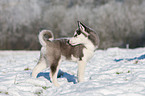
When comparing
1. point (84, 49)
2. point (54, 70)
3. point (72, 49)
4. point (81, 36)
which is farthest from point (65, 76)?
point (81, 36)

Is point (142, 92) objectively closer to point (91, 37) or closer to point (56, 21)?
point (91, 37)

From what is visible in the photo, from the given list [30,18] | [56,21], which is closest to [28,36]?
[30,18]

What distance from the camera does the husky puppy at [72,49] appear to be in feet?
16.6

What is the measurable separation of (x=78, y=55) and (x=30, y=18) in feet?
128

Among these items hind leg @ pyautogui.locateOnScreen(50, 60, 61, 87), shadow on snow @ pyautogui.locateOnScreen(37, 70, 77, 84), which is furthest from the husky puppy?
shadow on snow @ pyautogui.locateOnScreen(37, 70, 77, 84)

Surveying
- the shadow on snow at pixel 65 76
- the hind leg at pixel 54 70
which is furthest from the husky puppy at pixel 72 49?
the shadow on snow at pixel 65 76

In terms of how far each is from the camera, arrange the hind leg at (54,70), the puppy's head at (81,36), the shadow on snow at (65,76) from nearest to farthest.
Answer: the puppy's head at (81,36), the hind leg at (54,70), the shadow on snow at (65,76)

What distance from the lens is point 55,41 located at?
211 inches

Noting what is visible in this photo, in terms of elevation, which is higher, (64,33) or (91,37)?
(64,33)

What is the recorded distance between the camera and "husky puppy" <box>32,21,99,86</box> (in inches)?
200

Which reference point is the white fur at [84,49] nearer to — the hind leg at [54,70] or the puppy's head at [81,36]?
the puppy's head at [81,36]

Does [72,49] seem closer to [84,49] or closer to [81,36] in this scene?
[84,49]

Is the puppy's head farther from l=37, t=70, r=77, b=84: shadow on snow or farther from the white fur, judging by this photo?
l=37, t=70, r=77, b=84: shadow on snow

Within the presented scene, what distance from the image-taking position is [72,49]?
5270 mm
